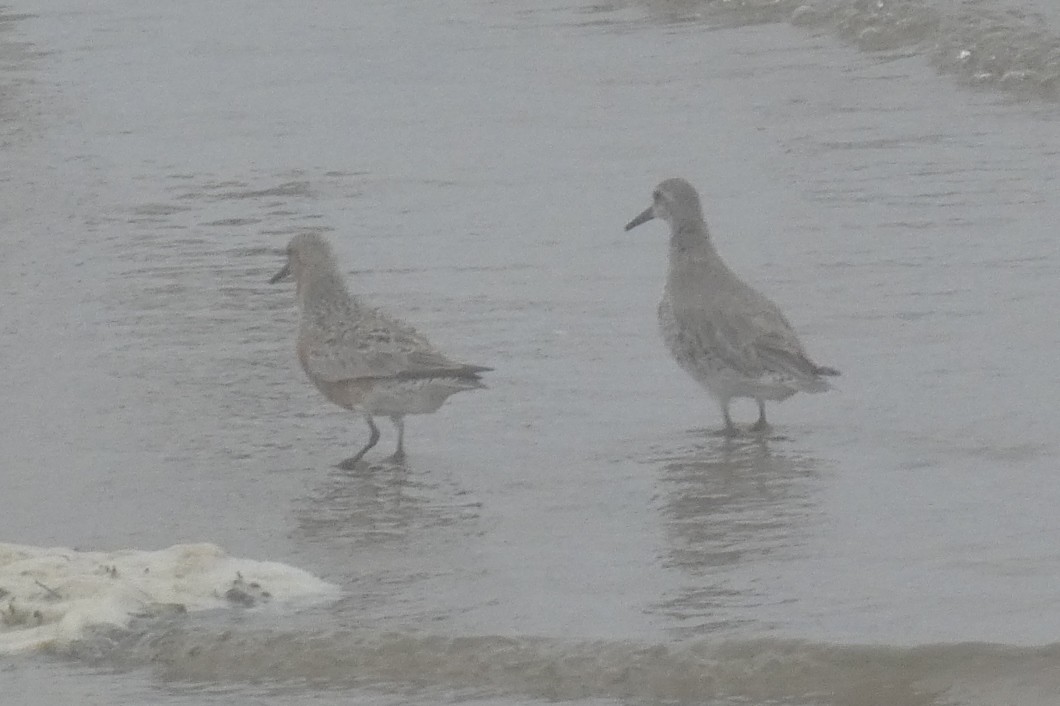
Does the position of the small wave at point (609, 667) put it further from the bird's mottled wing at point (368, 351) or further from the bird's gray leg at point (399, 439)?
the bird's mottled wing at point (368, 351)

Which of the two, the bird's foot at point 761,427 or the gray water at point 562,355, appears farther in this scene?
the bird's foot at point 761,427

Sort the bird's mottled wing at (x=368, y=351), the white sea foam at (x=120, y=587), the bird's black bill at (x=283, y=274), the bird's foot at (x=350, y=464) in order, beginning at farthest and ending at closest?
the bird's black bill at (x=283, y=274)
the bird's mottled wing at (x=368, y=351)
the bird's foot at (x=350, y=464)
the white sea foam at (x=120, y=587)

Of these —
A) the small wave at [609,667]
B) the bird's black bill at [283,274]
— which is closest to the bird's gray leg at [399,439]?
the bird's black bill at [283,274]

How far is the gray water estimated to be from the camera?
6848mm

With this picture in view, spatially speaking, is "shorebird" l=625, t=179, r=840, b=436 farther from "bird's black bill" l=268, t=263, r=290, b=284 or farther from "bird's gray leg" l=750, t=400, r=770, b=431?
"bird's black bill" l=268, t=263, r=290, b=284

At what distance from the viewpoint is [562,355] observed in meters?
10.1

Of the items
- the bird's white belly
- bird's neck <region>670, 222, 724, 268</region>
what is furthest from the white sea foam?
bird's neck <region>670, 222, 724, 268</region>

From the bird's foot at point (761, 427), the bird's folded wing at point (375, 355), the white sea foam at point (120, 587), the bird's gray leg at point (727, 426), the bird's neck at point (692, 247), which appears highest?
the bird's neck at point (692, 247)

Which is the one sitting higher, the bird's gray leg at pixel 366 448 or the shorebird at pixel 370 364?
the shorebird at pixel 370 364

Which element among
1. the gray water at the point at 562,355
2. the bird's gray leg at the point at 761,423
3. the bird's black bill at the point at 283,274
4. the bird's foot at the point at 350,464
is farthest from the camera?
the bird's black bill at the point at 283,274

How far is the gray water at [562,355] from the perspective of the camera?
22.5ft

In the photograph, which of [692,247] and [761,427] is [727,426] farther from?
[692,247]

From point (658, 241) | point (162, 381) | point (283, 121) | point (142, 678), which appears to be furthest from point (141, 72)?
point (142, 678)

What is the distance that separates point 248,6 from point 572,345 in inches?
450
